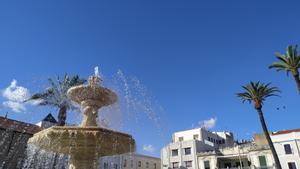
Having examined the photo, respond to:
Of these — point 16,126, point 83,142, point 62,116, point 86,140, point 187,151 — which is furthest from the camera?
point 187,151

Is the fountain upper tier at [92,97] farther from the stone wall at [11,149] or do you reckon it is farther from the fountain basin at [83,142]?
the stone wall at [11,149]

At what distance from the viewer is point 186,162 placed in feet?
182

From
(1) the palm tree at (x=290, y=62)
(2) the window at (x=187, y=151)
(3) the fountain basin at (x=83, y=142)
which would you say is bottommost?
(3) the fountain basin at (x=83, y=142)

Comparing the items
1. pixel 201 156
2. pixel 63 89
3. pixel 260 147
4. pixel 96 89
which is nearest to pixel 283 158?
pixel 260 147

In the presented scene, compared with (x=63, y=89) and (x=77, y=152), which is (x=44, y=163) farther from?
(x=77, y=152)

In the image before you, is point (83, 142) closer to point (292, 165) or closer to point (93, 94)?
point (93, 94)

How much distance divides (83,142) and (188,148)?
1823 inches

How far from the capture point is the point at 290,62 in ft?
110

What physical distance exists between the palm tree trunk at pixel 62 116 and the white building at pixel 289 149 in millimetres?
33364

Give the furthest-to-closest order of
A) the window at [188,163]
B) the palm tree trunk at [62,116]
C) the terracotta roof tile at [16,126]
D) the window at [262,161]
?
the window at [188,163] < the window at [262,161] < the terracotta roof tile at [16,126] < the palm tree trunk at [62,116]

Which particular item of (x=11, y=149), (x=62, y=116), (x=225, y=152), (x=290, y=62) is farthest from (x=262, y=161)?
(x=11, y=149)

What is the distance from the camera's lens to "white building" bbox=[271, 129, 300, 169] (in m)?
43.6

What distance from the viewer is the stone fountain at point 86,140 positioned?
39.2ft

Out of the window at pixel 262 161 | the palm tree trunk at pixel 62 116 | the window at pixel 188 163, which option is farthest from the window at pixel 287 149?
the palm tree trunk at pixel 62 116
